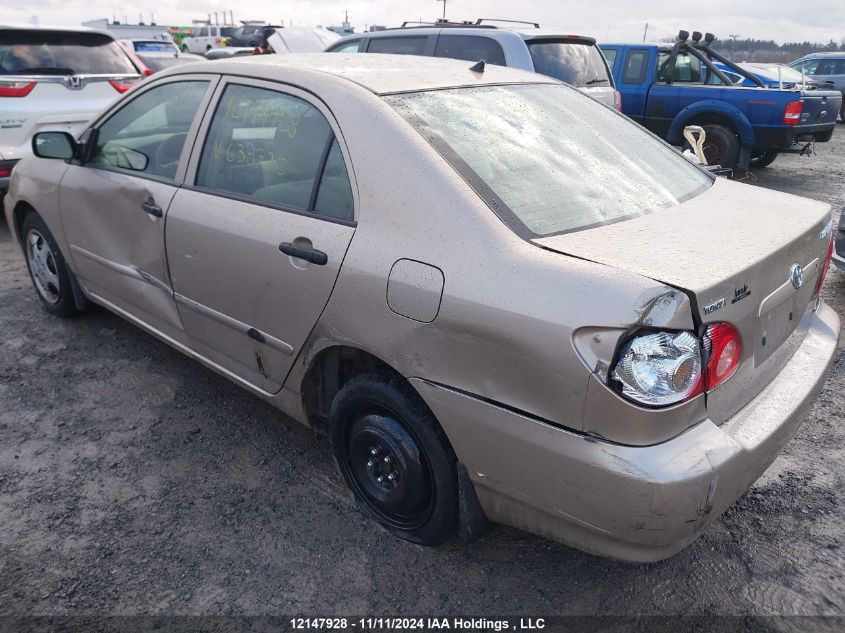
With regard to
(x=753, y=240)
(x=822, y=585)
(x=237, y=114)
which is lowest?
(x=822, y=585)

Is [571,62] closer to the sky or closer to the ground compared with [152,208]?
closer to the sky

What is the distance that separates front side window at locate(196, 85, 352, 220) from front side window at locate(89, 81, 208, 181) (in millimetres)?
254

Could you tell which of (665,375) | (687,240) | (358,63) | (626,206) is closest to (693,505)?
(665,375)

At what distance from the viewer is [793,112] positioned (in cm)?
882

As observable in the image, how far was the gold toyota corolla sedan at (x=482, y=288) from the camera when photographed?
1.85 metres

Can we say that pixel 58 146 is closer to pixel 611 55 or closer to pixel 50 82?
pixel 50 82

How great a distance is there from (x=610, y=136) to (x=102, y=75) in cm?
573

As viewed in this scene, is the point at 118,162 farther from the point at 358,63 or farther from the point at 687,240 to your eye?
the point at 687,240

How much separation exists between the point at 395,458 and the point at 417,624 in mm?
541

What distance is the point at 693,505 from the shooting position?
6.08 feet

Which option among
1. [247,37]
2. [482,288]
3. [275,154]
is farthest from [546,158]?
[247,37]

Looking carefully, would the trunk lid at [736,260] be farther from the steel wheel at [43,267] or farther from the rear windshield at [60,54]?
the rear windshield at [60,54]

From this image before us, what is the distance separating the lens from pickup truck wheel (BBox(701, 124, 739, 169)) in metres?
9.25

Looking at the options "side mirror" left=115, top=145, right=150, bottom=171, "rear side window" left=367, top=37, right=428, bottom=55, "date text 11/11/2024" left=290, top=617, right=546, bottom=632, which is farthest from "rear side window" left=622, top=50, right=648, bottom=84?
"date text 11/11/2024" left=290, top=617, right=546, bottom=632
